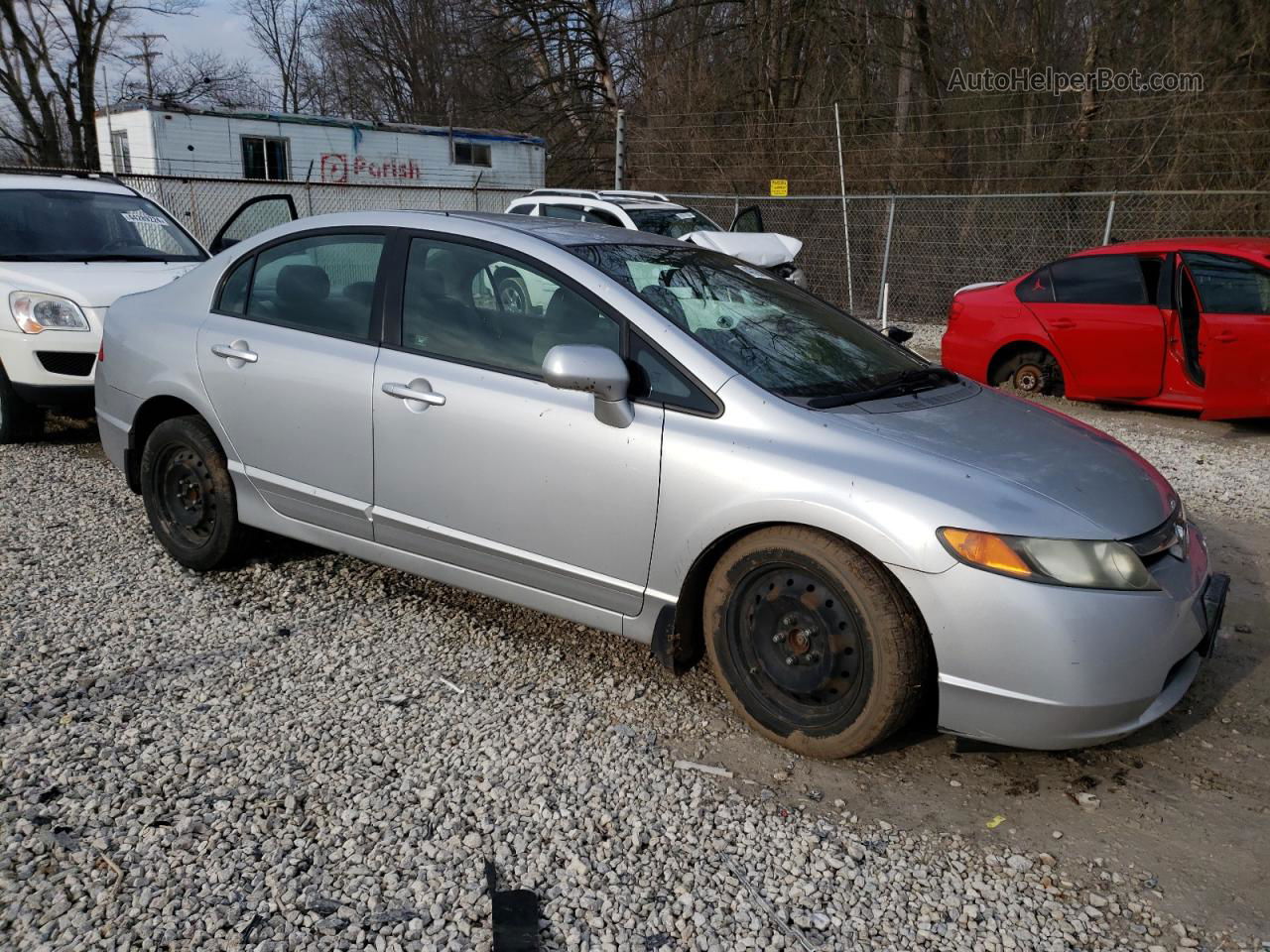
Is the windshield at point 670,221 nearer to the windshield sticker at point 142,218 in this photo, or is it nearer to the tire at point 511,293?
the windshield sticker at point 142,218

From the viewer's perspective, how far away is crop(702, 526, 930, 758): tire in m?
2.94

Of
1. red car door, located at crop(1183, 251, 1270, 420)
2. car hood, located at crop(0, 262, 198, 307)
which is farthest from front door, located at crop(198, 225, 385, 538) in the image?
red car door, located at crop(1183, 251, 1270, 420)

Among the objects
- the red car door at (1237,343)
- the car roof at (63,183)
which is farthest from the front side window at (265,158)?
the red car door at (1237,343)

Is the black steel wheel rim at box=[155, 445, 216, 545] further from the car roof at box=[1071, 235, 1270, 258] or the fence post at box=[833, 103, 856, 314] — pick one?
the fence post at box=[833, 103, 856, 314]

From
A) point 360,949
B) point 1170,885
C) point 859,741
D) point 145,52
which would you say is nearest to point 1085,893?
point 1170,885

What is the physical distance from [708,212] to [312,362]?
14.4 metres

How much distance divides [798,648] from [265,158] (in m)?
22.6

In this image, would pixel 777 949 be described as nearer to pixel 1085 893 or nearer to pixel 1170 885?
pixel 1085 893

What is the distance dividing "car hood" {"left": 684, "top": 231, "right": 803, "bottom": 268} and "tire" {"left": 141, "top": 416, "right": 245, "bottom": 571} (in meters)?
7.95

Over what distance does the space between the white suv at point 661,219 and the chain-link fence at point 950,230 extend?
A: 2.58 meters

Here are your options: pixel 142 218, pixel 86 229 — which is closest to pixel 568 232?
pixel 86 229

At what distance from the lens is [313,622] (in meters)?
4.11

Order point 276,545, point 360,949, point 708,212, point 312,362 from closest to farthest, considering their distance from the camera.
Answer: point 360,949 → point 312,362 → point 276,545 → point 708,212

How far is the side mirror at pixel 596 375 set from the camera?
319cm
